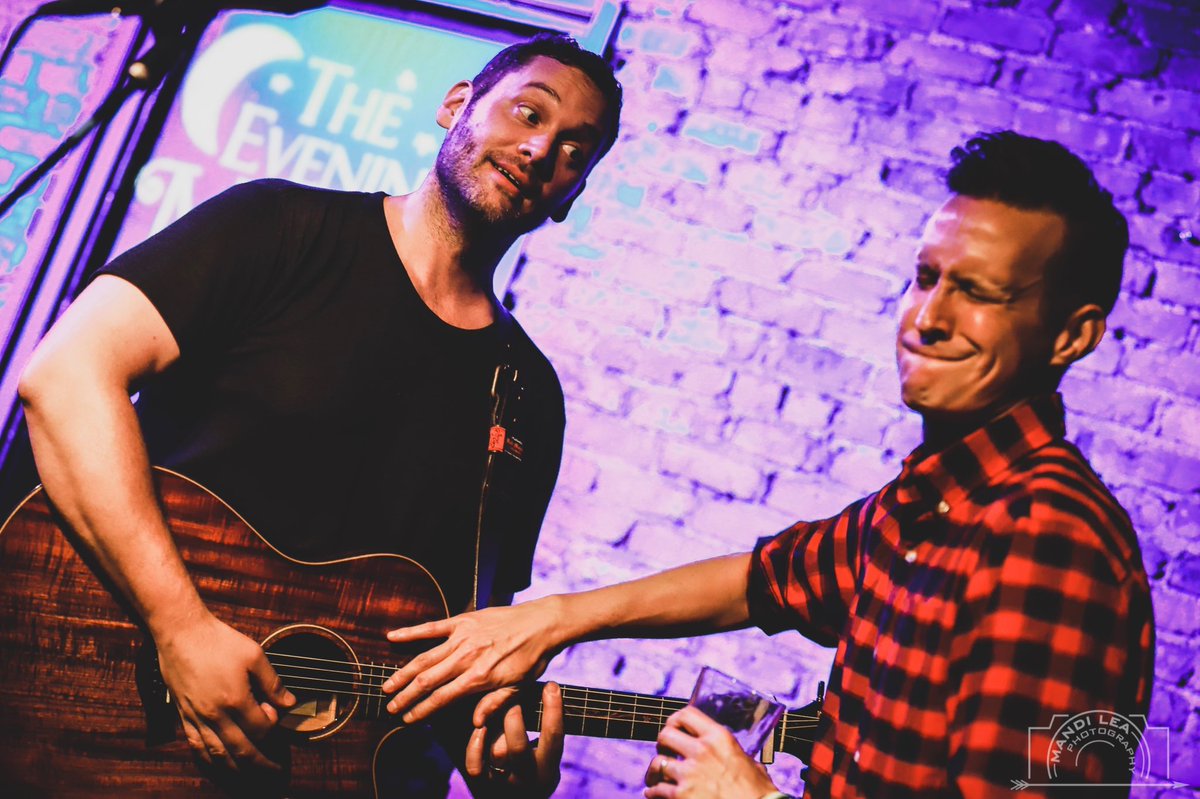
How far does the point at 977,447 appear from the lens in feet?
4.72

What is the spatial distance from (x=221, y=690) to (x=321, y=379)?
655 millimetres

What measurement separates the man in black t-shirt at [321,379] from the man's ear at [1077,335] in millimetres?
1199

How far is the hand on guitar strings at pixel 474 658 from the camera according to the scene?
5.72ft

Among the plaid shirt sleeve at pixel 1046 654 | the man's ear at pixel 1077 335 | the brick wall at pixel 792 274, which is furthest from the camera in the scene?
the brick wall at pixel 792 274

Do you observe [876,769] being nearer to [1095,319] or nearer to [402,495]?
[1095,319]

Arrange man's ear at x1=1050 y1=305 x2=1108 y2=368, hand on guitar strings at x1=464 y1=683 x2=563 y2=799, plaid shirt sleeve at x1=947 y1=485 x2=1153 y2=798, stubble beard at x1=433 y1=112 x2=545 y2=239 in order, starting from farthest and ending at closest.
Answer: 1. stubble beard at x1=433 y1=112 x2=545 y2=239
2. hand on guitar strings at x1=464 y1=683 x2=563 y2=799
3. man's ear at x1=1050 y1=305 x2=1108 y2=368
4. plaid shirt sleeve at x1=947 y1=485 x2=1153 y2=798

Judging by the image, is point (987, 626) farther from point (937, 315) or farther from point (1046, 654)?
point (937, 315)

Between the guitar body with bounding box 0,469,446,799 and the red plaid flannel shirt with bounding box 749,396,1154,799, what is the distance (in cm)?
92

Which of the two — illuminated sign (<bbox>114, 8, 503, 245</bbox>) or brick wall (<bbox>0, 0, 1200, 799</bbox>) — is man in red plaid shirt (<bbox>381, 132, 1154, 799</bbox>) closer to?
brick wall (<bbox>0, 0, 1200, 799</bbox>)

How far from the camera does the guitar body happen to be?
1.55m

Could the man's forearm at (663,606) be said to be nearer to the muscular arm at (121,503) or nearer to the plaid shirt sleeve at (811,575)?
the plaid shirt sleeve at (811,575)

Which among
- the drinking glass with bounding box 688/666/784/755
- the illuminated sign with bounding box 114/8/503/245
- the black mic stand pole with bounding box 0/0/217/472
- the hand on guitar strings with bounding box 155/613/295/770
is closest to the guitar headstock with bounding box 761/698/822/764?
the drinking glass with bounding box 688/666/784/755

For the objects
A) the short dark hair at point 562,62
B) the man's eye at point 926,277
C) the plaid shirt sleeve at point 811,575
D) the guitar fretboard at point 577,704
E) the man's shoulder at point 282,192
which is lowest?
the guitar fretboard at point 577,704

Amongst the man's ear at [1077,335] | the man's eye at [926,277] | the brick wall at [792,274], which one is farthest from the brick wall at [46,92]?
the man's ear at [1077,335]
